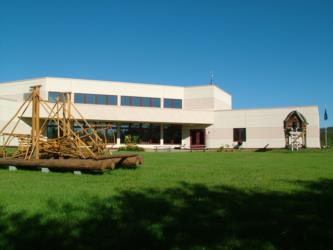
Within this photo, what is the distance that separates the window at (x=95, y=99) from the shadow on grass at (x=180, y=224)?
36.5 m

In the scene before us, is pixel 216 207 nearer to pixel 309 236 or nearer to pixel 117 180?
pixel 309 236

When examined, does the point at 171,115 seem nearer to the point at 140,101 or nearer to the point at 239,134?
the point at 140,101

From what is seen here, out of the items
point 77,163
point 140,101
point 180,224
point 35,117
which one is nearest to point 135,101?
point 140,101

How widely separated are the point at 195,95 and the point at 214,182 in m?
35.8

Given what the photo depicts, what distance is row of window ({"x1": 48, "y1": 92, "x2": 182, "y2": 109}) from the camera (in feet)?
139

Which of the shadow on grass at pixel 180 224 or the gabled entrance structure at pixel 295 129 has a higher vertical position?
the gabled entrance structure at pixel 295 129

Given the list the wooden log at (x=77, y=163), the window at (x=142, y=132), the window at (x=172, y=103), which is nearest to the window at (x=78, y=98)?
the window at (x=142, y=132)

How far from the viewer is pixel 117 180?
9820 millimetres

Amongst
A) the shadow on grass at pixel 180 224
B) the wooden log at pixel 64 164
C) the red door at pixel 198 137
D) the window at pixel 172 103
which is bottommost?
the shadow on grass at pixel 180 224

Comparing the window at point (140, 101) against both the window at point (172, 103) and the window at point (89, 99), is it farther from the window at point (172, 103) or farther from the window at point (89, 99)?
the window at point (89, 99)

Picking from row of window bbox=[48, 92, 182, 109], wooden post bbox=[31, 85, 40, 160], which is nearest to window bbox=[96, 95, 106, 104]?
row of window bbox=[48, 92, 182, 109]

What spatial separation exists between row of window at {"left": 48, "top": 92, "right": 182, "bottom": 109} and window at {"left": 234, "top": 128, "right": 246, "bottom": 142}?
340 inches

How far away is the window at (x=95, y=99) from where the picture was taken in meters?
42.2

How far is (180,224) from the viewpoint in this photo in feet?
16.8
